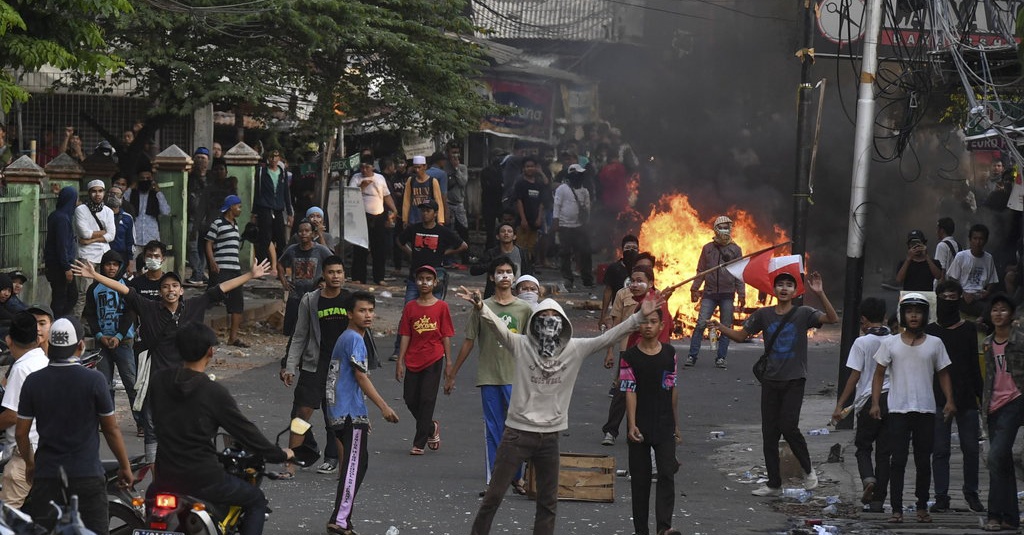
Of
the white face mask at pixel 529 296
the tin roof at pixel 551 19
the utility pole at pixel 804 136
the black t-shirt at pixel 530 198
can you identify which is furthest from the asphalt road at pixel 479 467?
the tin roof at pixel 551 19

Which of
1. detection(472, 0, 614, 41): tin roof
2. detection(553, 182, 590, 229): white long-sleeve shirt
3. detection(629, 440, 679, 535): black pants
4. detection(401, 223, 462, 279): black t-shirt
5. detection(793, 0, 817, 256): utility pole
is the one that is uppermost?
detection(472, 0, 614, 41): tin roof

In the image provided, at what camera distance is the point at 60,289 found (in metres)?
15.9

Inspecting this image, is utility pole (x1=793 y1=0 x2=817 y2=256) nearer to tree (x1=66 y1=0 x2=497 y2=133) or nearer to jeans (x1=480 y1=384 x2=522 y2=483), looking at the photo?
jeans (x1=480 y1=384 x2=522 y2=483)

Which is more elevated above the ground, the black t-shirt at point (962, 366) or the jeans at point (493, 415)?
the black t-shirt at point (962, 366)

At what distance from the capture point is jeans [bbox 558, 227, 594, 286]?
23.8 m

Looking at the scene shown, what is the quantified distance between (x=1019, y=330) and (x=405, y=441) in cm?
511

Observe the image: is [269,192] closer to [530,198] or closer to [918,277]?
[530,198]

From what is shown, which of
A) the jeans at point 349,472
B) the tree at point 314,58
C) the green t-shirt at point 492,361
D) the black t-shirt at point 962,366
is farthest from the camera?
the tree at point 314,58

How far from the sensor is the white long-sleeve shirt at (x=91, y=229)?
54.2 ft

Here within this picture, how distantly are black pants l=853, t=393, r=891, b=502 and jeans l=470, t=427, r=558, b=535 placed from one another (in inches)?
109

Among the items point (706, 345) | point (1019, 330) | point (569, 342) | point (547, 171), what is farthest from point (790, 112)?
point (569, 342)

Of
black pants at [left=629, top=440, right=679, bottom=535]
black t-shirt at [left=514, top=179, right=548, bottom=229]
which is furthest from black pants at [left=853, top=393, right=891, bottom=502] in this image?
black t-shirt at [left=514, top=179, right=548, bottom=229]

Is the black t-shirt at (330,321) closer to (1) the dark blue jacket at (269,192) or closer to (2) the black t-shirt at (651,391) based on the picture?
(2) the black t-shirt at (651,391)

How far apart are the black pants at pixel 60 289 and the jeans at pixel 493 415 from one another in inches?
284
